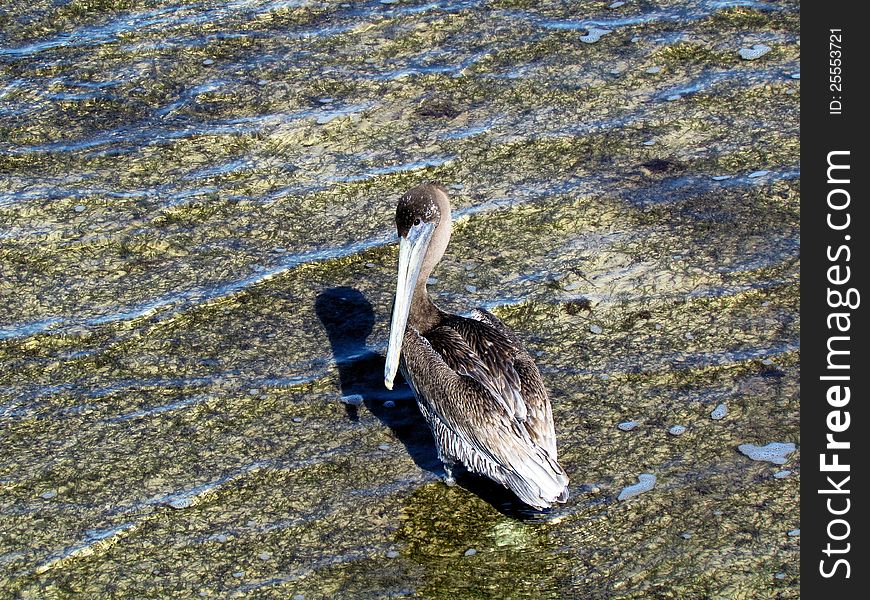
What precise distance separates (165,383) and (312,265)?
112 centimetres

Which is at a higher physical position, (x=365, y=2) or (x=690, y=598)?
(x=365, y=2)

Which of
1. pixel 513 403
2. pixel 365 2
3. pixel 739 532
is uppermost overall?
pixel 365 2

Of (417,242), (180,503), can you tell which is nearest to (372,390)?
(417,242)

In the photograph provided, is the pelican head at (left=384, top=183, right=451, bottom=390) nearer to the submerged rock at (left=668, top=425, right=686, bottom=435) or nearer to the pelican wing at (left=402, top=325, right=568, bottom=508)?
the pelican wing at (left=402, top=325, right=568, bottom=508)

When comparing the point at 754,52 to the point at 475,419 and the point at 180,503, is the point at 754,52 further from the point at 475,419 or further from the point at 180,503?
the point at 180,503

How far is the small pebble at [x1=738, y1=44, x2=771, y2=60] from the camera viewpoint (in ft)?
25.2

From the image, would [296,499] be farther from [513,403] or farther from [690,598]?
[690,598]

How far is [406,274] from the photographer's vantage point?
5332 mm

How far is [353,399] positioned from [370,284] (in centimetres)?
91

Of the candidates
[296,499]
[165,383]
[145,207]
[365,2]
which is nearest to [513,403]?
[296,499]

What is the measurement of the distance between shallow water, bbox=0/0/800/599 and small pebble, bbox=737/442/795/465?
4 centimetres

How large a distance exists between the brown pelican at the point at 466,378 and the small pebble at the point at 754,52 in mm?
3141

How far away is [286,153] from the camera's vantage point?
7008 millimetres

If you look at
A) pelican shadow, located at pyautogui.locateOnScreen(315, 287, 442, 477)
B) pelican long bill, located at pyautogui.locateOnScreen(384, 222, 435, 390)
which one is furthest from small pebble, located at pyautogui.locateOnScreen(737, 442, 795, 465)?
pelican long bill, located at pyautogui.locateOnScreen(384, 222, 435, 390)
